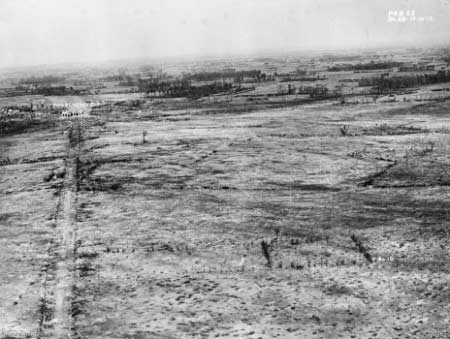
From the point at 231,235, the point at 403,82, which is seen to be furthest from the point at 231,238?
the point at 403,82

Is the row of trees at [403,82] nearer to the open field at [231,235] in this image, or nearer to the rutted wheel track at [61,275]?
the open field at [231,235]

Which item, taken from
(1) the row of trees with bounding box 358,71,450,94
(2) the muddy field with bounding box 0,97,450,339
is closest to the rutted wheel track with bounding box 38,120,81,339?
(2) the muddy field with bounding box 0,97,450,339

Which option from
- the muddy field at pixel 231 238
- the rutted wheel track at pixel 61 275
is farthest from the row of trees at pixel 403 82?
the rutted wheel track at pixel 61 275

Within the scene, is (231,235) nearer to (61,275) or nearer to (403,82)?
(61,275)

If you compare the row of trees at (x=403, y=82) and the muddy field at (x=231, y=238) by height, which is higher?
the row of trees at (x=403, y=82)

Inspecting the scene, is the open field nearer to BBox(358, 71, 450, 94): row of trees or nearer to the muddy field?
the muddy field

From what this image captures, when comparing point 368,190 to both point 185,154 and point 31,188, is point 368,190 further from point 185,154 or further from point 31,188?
point 31,188

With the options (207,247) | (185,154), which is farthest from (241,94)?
(207,247)
